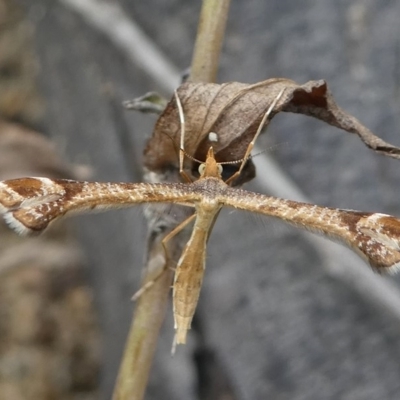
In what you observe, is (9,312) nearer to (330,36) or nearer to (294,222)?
(330,36)

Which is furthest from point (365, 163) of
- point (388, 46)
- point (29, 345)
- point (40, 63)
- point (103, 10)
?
point (40, 63)

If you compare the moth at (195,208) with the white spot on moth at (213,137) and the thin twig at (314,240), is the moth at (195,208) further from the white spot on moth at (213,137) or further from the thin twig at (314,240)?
the thin twig at (314,240)

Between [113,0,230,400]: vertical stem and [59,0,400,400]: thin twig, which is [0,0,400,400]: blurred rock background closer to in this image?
[59,0,400,400]: thin twig

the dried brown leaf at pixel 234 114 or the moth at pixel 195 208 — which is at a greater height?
the dried brown leaf at pixel 234 114

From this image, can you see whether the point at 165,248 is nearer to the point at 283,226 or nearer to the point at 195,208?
the point at 195,208

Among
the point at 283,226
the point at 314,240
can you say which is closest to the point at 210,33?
the point at 283,226

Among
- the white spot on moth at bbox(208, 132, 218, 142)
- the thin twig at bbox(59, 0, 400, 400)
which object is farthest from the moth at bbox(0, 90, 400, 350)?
the thin twig at bbox(59, 0, 400, 400)

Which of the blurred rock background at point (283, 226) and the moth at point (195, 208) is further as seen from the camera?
the blurred rock background at point (283, 226)

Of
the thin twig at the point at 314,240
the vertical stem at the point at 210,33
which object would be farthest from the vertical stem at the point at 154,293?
the thin twig at the point at 314,240
